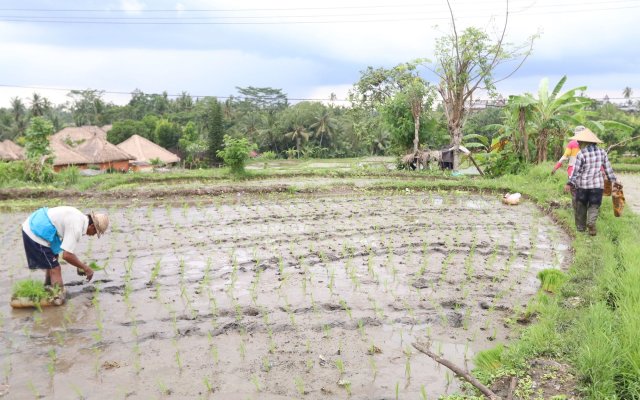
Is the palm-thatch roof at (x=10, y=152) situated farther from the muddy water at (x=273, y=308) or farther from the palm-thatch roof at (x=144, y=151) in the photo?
the muddy water at (x=273, y=308)

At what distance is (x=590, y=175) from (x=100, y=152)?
2950 cm

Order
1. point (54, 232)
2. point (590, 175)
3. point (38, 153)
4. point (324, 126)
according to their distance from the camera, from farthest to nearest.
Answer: point (324, 126) → point (38, 153) → point (590, 175) → point (54, 232)

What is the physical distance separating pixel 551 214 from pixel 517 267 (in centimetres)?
359

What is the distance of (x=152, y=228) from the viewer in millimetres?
8203

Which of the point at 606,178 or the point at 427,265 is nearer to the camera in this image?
the point at 427,265

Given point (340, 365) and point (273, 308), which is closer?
point (340, 365)

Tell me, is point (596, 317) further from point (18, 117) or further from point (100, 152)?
point (18, 117)

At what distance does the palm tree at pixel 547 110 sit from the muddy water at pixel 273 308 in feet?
21.2

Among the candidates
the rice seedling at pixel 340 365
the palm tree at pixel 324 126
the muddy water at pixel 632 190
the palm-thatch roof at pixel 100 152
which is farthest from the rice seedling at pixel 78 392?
the palm tree at pixel 324 126

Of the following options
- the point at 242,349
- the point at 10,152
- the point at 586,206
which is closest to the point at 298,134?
the point at 10,152

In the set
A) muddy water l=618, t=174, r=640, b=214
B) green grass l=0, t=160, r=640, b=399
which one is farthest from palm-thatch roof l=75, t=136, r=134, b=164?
green grass l=0, t=160, r=640, b=399

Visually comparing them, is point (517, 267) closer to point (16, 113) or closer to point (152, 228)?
point (152, 228)

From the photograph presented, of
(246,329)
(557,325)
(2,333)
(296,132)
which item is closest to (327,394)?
(246,329)

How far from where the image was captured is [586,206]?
7.18 m
